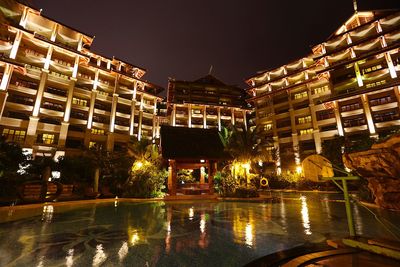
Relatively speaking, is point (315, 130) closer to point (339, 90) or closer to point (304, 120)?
point (304, 120)

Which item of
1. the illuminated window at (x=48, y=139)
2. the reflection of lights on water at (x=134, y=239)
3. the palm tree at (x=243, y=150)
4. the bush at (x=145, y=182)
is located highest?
the illuminated window at (x=48, y=139)

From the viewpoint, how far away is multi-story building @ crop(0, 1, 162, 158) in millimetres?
32719

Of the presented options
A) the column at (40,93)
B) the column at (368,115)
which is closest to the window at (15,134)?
the column at (40,93)

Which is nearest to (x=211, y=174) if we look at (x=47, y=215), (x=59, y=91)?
(x=47, y=215)

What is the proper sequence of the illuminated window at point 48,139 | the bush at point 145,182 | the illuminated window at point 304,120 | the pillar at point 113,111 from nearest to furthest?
the bush at point 145,182, the illuminated window at point 48,139, the pillar at point 113,111, the illuminated window at point 304,120

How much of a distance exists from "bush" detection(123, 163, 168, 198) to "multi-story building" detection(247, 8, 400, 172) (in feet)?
65.4

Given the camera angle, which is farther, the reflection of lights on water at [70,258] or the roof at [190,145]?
the roof at [190,145]

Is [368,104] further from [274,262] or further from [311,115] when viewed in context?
[274,262]

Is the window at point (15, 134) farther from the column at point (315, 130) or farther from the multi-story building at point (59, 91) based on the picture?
the column at point (315, 130)

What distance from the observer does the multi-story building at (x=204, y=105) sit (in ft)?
183

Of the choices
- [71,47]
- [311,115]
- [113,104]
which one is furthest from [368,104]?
[71,47]

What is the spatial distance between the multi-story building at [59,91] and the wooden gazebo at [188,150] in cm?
2075

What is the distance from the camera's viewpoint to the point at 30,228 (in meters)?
7.78

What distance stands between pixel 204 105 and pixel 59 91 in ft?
113
